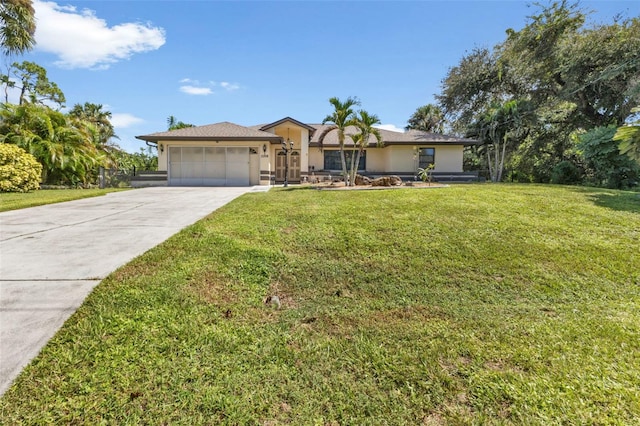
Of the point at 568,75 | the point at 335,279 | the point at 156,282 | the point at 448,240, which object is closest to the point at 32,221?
the point at 156,282

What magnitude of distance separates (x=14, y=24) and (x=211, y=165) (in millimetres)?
10913

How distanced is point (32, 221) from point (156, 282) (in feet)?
16.9

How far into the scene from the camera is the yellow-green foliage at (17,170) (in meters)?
11.9

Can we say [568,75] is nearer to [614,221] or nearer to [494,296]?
[614,221]

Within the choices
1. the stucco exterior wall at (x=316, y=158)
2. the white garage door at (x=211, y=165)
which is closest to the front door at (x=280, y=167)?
the stucco exterior wall at (x=316, y=158)

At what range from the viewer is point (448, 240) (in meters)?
5.09

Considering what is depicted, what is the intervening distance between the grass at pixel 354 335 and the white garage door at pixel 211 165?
45.3 feet

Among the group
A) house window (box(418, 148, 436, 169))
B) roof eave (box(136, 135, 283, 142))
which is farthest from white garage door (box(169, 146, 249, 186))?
house window (box(418, 148, 436, 169))

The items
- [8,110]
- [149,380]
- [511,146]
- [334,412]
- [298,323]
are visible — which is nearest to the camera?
[334,412]

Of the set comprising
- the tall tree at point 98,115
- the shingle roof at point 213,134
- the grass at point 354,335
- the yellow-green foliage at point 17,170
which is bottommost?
the grass at point 354,335

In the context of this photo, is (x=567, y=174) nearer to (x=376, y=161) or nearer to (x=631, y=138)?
(x=376, y=161)

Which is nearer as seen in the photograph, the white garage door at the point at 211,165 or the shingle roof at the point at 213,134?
the shingle roof at the point at 213,134

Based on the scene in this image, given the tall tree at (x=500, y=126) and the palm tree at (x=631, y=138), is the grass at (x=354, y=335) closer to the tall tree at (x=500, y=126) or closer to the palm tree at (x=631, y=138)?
the palm tree at (x=631, y=138)

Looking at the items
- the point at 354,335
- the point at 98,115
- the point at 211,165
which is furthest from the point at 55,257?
the point at 98,115
